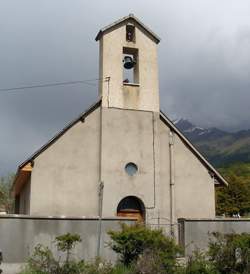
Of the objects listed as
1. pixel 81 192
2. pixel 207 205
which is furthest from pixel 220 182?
pixel 81 192

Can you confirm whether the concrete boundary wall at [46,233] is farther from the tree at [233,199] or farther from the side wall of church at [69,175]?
the tree at [233,199]

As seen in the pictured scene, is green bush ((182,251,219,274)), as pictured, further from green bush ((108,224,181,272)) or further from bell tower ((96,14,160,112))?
bell tower ((96,14,160,112))

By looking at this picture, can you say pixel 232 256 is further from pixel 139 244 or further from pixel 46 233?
pixel 46 233

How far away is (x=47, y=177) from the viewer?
22.1 metres

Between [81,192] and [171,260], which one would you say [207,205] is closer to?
[81,192]

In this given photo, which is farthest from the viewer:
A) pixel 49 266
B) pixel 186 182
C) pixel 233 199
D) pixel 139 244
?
pixel 233 199

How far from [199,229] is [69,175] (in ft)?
20.7

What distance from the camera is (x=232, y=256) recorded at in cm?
1464

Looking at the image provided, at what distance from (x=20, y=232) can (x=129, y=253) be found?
3.92 meters

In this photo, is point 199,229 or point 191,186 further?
point 191,186

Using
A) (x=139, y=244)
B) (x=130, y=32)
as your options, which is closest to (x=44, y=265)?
(x=139, y=244)

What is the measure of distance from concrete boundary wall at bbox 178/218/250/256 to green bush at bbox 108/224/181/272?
3.73 m

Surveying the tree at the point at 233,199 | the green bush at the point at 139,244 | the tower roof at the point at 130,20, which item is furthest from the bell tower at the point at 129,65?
the tree at the point at 233,199

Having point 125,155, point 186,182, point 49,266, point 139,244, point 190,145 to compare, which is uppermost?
point 190,145
